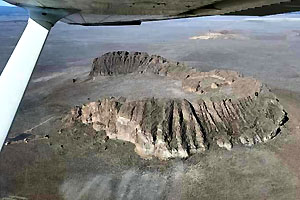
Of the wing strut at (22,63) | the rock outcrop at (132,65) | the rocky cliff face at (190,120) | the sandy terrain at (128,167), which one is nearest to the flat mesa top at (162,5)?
the wing strut at (22,63)

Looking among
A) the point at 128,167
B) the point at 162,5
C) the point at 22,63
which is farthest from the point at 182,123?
the point at 162,5

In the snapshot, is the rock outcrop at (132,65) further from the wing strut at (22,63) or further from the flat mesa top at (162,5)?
the flat mesa top at (162,5)

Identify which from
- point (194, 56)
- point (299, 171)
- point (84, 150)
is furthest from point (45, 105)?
point (194, 56)

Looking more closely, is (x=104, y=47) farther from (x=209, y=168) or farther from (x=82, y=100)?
(x=209, y=168)

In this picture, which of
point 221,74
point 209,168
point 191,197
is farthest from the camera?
point 221,74

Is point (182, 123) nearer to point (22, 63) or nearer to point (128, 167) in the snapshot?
point (128, 167)

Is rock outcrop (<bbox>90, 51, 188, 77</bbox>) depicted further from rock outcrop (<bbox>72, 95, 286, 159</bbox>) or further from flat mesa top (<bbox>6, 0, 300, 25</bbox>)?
flat mesa top (<bbox>6, 0, 300, 25</bbox>)
